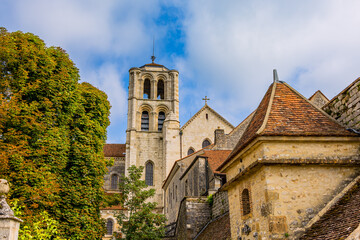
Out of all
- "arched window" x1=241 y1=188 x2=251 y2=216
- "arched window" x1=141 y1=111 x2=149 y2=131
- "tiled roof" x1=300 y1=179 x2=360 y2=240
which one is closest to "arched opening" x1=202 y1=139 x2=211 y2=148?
"arched window" x1=141 y1=111 x2=149 y2=131

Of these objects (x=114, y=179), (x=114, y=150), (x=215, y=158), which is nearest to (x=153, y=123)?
(x=114, y=150)

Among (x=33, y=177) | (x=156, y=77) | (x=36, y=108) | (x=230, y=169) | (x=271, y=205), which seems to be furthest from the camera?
(x=156, y=77)

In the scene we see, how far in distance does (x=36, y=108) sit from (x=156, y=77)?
117 feet

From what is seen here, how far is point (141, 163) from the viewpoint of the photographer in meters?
44.8

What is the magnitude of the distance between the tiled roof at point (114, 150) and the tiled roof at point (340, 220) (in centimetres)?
4315

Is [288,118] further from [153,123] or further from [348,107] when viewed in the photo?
[153,123]

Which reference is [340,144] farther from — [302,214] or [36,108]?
[36,108]

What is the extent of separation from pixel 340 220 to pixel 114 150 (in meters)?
45.6

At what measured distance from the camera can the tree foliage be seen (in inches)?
543

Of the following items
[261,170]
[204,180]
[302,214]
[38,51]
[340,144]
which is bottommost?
[302,214]

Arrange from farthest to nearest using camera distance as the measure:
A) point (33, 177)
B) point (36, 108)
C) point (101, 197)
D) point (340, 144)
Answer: point (101, 197)
point (36, 108)
point (33, 177)
point (340, 144)

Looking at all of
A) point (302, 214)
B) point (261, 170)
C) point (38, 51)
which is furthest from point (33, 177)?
point (302, 214)

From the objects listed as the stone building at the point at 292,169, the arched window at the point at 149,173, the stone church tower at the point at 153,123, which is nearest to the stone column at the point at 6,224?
the stone building at the point at 292,169

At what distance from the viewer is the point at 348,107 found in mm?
9000
